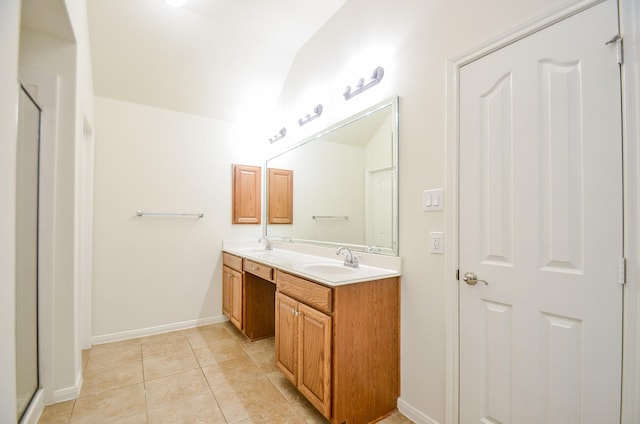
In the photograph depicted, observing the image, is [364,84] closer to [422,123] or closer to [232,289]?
[422,123]

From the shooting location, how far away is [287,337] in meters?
1.97

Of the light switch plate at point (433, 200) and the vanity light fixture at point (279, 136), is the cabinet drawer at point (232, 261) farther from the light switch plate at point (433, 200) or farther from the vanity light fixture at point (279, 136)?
the light switch plate at point (433, 200)

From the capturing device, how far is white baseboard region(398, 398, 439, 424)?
5.35ft

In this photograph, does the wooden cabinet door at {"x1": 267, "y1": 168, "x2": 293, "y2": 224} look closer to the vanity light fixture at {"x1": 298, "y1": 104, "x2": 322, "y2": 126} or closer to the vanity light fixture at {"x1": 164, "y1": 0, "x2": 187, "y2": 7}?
the vanity light fixture at {"x1": 298, "y1": 104, "x2": 322, "y2": 126}

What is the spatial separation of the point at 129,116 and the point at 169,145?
1.43 ft

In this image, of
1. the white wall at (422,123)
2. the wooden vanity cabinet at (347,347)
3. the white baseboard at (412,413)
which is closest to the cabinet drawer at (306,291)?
the wooden vanity cabinet at (347,347)

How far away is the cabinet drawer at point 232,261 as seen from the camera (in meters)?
2.93

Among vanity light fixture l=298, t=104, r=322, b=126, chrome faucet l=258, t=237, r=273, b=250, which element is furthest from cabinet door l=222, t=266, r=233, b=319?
vanity light fixture l=298, t=104, r=322, b=126

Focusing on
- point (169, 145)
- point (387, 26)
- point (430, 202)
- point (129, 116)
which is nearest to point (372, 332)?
point (430, 202)

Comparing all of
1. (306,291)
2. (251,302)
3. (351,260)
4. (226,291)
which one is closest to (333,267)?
(351,260)

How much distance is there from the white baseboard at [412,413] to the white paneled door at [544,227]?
9.5 inches

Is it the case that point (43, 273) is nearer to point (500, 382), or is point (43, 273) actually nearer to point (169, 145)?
point (169, 145)

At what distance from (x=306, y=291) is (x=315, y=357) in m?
0.37

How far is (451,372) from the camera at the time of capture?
4.95 ft
